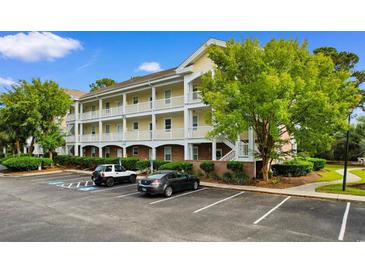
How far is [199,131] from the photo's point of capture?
912 inches

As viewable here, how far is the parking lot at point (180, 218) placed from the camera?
8.04 meters

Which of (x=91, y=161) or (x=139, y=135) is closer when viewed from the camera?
(x=139, y=135)

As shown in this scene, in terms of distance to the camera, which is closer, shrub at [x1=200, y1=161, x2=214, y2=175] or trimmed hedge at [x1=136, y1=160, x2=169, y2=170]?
shrub at [x1=200, y1=161, x2=214, y2=175]

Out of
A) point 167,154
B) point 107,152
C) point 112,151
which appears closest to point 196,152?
point 167,154

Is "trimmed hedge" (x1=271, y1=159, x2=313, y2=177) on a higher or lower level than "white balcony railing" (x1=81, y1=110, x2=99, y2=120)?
lower

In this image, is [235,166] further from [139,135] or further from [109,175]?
[139,135]

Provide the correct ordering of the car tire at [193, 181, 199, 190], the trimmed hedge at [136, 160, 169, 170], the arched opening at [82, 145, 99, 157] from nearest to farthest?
1. the car tire at [193, 181, 199, 190]
2. the trimmed hedge at [136, 160, 169, 170]
3. the arched opening at [82, 145, 99, 157]

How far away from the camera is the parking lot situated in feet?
26.4

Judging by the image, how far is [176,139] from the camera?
2500 centimetres

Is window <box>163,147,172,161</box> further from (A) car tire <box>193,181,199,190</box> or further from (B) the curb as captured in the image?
(A) car tire <box>193,181,199,190</box>

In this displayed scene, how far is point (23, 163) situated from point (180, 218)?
88.9 ft

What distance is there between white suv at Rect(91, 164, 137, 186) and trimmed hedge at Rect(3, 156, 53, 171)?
52.5ft

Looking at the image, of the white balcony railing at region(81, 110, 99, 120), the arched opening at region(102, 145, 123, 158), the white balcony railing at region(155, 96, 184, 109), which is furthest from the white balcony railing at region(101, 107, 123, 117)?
the white balcony railing at region(155, 96, 184, 109)

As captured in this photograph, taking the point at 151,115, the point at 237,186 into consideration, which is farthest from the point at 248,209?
the point at 151,115
